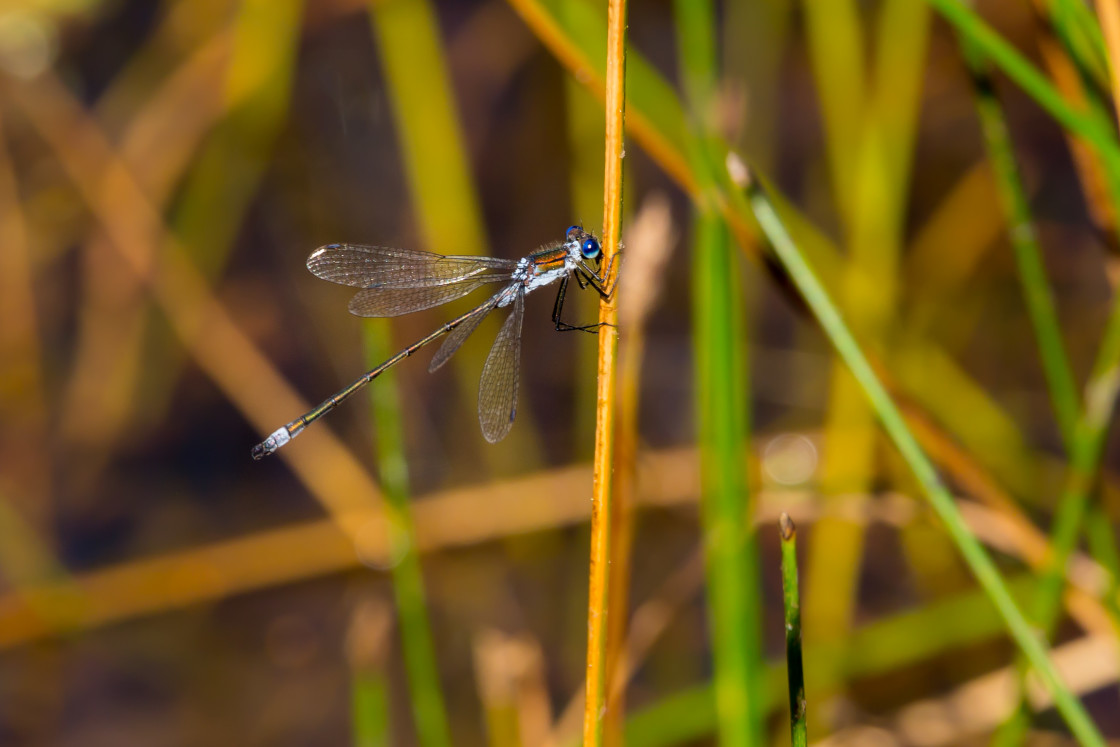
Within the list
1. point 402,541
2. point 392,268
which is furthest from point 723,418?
point 392,268

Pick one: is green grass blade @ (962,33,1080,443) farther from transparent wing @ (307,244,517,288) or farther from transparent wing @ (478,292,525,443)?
transparent wing @ (307,244,517,288)

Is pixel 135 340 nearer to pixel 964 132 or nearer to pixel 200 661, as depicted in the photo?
pixel 200 661

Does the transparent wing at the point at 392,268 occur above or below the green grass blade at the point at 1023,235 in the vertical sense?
above

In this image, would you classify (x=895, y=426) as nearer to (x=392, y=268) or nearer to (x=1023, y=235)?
(x=1023, y=235)

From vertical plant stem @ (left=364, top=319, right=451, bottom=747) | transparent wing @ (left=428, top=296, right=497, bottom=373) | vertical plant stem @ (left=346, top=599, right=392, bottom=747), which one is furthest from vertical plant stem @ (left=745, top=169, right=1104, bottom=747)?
transparent wing @ (left=428, top=296, right=497, bottom=373)

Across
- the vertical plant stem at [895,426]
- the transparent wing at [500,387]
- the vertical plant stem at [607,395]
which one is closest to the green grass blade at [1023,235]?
the vertical plant stem at [895,426]

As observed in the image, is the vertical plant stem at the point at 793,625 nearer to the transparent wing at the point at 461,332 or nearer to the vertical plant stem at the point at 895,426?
Result: the vertical plant stem at the point at 895,426

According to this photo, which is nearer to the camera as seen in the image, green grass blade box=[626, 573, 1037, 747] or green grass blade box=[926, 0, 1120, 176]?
green grass blade box=[926, 0, 1120, 176]
